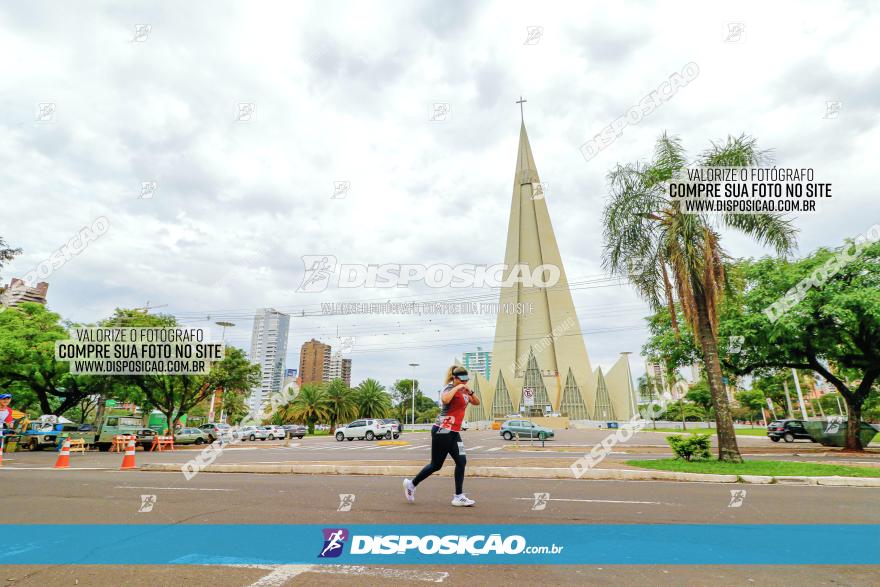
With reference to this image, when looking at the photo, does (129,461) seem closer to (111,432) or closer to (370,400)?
(111,432)

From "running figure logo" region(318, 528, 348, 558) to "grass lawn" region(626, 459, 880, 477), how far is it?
8.74m

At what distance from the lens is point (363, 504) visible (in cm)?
657

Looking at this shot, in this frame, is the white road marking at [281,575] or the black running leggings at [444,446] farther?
the black running leggings at [444,446]

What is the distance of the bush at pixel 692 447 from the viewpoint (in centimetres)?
1272

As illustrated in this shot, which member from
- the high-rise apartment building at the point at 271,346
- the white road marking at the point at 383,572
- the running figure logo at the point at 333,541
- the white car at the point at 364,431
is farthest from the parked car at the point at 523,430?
the high-rise apartment building at the point at 271,346

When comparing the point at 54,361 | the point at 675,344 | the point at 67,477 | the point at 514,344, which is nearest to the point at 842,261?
the point at 675,344

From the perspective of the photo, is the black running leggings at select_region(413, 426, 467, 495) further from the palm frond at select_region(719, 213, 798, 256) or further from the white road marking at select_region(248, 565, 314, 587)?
the palm frond at select_region(719, 213, 798, 256)

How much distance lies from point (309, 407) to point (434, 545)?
49650mm

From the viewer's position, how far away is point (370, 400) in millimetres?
56219

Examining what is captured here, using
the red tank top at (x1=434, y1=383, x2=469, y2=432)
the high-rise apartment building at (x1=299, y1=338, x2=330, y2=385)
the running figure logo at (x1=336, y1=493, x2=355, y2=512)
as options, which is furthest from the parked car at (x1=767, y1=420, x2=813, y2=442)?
the high-rise apartment building at (x1=299, y1=338, x2=330, y2=385)

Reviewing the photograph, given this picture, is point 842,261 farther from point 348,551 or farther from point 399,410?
point 399,410

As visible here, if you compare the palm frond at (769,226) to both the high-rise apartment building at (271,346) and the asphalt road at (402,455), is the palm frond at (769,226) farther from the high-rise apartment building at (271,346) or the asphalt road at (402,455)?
the high-rise apartment building at (271,346)

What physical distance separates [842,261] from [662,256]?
1092cm

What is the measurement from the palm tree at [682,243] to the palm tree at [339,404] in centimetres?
4307
